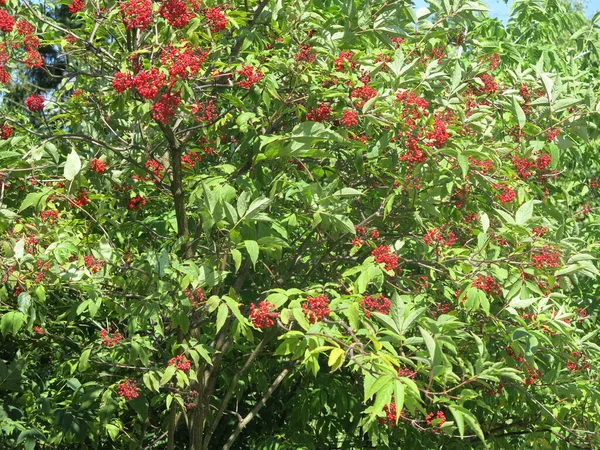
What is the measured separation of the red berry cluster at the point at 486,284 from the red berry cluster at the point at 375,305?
545 mm

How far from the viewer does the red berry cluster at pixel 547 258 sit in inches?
167

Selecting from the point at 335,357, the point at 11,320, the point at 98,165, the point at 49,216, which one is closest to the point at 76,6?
the point at 98,165

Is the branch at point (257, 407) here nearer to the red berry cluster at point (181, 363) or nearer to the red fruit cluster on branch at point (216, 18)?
the red berry cluster at point (181, 363)

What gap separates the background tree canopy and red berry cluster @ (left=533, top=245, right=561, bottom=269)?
18 millimetres

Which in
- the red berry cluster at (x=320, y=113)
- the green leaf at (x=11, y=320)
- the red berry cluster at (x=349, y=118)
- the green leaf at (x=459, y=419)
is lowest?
the green leaf at (x=11, y=320)

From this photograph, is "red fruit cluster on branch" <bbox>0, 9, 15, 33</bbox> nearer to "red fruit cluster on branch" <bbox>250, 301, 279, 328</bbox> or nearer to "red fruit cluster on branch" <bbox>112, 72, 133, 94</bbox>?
"red fruit cluster on branch" <bbox>112, 72, 133, 94</bbox>

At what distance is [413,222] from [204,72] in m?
1.54

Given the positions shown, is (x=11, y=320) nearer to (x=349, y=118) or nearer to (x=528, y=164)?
(x=349, y=118)

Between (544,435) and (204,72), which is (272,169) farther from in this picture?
(544,435)

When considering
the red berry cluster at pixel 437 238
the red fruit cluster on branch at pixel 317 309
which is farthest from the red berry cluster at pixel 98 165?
the red berry cluster at pixel 437 238

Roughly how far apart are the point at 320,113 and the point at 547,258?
135cm

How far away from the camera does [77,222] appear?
484 cm

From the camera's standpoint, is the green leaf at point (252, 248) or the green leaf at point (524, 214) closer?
the green leaf at point (252, 248)

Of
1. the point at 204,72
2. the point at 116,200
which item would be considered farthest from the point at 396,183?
the point at 116,200
